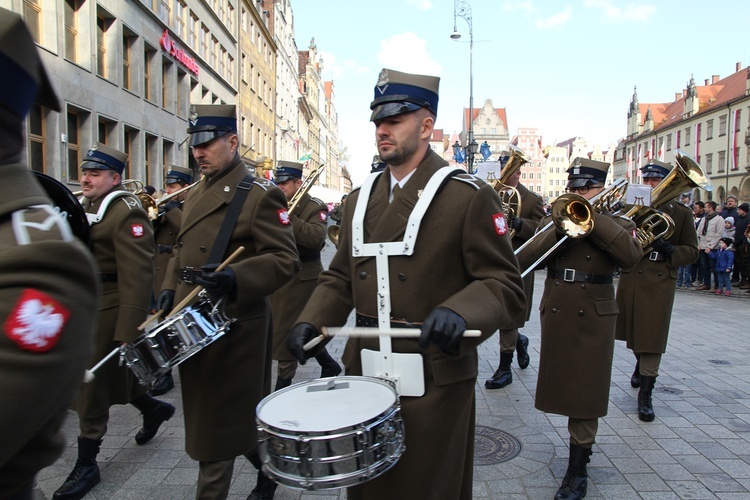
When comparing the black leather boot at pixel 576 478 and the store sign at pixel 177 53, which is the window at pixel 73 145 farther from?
the black leather boot at pixel 576 478

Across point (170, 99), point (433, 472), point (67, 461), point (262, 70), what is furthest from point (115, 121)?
point (262, 70)

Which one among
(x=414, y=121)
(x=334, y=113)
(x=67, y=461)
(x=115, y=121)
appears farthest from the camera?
(x=334, y=113)

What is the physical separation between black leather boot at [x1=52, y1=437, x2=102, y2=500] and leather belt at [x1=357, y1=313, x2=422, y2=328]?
8.03 feet

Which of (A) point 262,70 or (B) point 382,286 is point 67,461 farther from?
(A) point 262,70

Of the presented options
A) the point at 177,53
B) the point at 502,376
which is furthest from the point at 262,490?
the point at 177,53

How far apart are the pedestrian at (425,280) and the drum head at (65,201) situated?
1.05 meters

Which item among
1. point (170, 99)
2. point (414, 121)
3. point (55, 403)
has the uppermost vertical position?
point (170, 99)

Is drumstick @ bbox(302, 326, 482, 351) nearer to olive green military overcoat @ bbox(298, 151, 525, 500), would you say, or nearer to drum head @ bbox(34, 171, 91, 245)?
olive green military overcoat @ bbox(298, 151, 525, 500)

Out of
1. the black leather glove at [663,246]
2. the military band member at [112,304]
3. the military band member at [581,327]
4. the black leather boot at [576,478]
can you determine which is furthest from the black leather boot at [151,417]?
the black leather glove at [663,246]

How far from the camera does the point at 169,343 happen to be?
2963mm

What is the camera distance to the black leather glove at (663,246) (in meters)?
5.49

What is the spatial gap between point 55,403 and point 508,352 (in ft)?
18.4

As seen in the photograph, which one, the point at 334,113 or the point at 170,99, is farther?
the point at 334,113

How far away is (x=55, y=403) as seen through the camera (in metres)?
1.18
